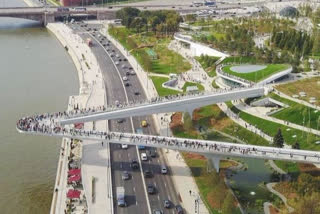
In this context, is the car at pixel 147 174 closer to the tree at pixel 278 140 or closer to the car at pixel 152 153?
the car at pixel 152 153

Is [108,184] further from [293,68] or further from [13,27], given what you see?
[13,27]

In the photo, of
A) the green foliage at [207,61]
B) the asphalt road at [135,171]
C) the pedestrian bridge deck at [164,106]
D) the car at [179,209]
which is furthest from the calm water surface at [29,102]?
the green foliage at [207,61]

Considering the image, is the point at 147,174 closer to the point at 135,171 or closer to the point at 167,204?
the point at 135,171

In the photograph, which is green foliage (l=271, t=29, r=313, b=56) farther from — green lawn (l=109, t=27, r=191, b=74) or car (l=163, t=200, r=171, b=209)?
car (l=163, t=200, r=171, b=209)

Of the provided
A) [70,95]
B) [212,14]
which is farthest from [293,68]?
[212,14]

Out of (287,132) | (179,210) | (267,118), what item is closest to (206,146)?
(179,210)

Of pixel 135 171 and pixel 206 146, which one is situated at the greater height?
pixel 206 146

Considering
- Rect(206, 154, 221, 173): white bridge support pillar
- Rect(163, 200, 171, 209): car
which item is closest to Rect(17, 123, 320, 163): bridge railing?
Rect(206, 154, 221, 173): white bridge support pillar
